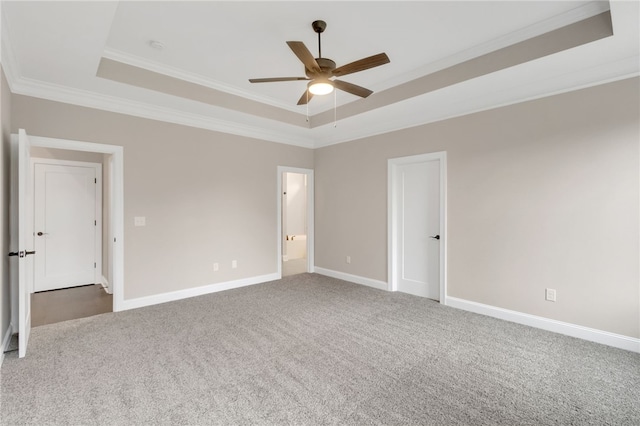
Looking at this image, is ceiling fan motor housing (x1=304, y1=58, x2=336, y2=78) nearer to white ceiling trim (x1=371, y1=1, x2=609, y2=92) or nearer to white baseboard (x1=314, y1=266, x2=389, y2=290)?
white ceiling trim (x1=371, y1=1, x2=609, y2=92)

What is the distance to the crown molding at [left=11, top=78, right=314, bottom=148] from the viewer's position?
333 centimetres

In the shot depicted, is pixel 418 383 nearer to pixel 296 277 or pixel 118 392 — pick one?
pixel 118 392

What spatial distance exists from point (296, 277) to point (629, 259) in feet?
14.5

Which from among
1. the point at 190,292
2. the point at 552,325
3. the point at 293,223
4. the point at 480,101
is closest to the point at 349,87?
the point at 480,101

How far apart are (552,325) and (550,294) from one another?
0.32 meters

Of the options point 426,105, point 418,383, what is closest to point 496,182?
point 426,105


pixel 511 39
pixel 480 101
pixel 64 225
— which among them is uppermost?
pixel 511 39

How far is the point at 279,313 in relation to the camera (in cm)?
382

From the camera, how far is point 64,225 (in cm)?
504

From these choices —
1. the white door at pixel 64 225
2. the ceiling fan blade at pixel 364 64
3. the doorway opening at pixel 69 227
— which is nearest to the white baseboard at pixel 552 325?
the ceiling fan blade at pixel 364 64

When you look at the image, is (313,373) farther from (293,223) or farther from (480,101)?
(293,223)

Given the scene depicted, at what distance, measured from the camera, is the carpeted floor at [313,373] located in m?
1.97

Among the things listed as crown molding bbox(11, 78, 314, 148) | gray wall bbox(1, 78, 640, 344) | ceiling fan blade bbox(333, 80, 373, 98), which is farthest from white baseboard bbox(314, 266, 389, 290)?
ceiling fan blade bbox(333, 80, 373, 98)

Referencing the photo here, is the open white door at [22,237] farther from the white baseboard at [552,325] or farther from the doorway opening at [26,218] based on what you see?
the white baseboard at [552,325]
